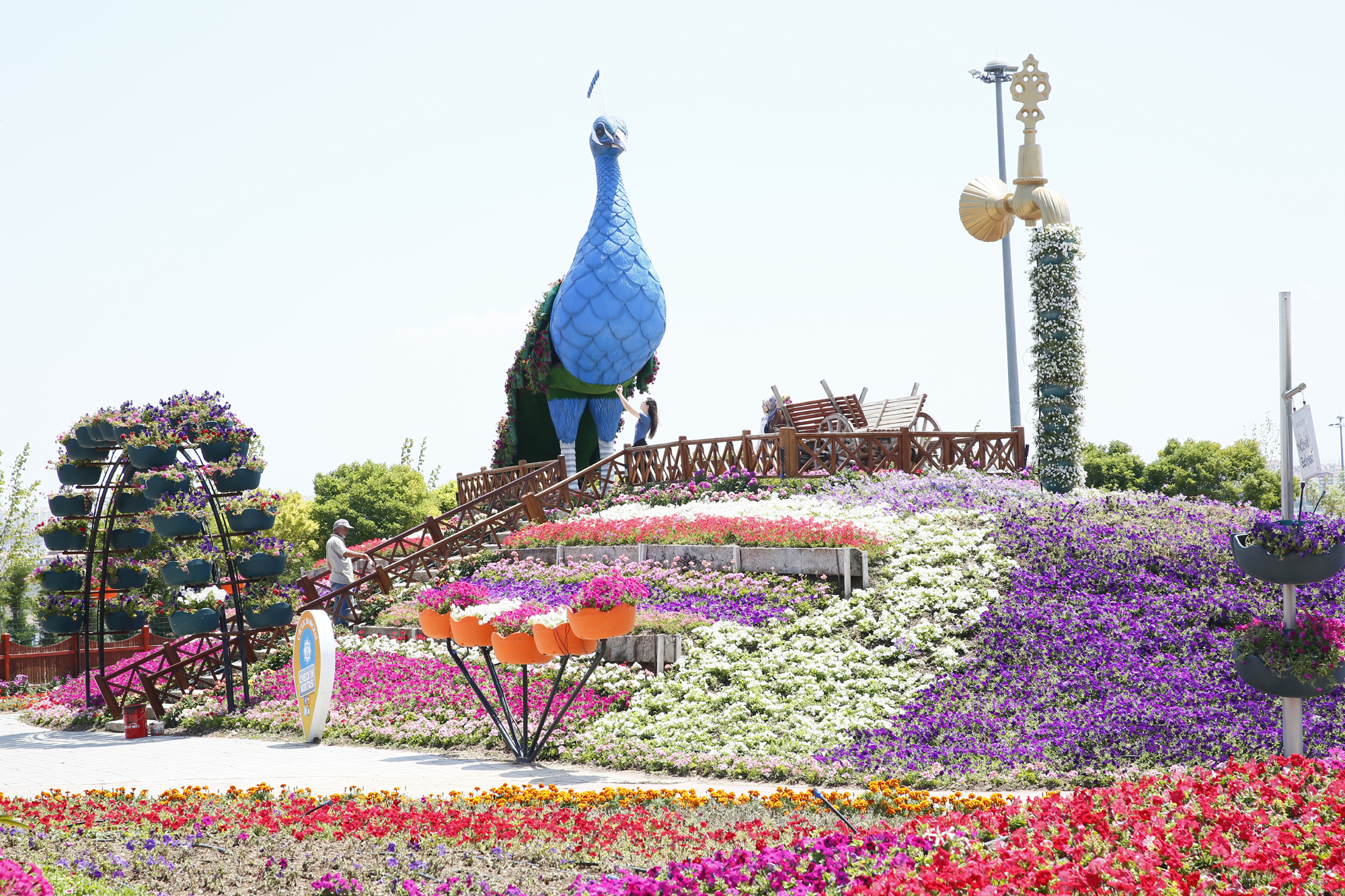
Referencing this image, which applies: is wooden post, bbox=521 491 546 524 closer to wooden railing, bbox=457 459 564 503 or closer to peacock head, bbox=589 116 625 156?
wooden railing, bbox=457 459 564 503

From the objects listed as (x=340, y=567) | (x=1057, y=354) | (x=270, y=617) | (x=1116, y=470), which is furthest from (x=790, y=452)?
(x=1116, y=470)

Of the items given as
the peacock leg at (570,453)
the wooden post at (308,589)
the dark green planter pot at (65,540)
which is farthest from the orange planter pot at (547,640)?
the peacock leg at (570,453)

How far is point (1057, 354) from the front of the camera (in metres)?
17.5

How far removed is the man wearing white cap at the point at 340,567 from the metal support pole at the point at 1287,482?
42.1 ft

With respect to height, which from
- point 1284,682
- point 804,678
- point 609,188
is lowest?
point 804,678

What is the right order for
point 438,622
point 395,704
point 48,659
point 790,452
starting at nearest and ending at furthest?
point 438,622
point 395,704
point 790,452
point 48,659

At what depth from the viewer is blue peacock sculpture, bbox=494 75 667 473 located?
2394 cm

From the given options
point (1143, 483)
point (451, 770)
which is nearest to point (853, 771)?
point (451, 770)

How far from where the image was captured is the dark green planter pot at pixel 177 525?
12.9m

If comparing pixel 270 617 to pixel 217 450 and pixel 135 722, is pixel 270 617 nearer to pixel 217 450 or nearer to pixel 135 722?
pixel 135 722

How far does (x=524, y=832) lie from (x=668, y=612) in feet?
19.5

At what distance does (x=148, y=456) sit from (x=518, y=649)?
21.6 ft

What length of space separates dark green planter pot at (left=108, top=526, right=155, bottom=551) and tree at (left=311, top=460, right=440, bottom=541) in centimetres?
1754

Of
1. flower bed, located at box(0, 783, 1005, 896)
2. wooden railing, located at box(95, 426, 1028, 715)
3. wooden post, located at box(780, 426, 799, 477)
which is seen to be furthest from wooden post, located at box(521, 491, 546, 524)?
flower bed, located at box(0, 783, 1005, 896)
